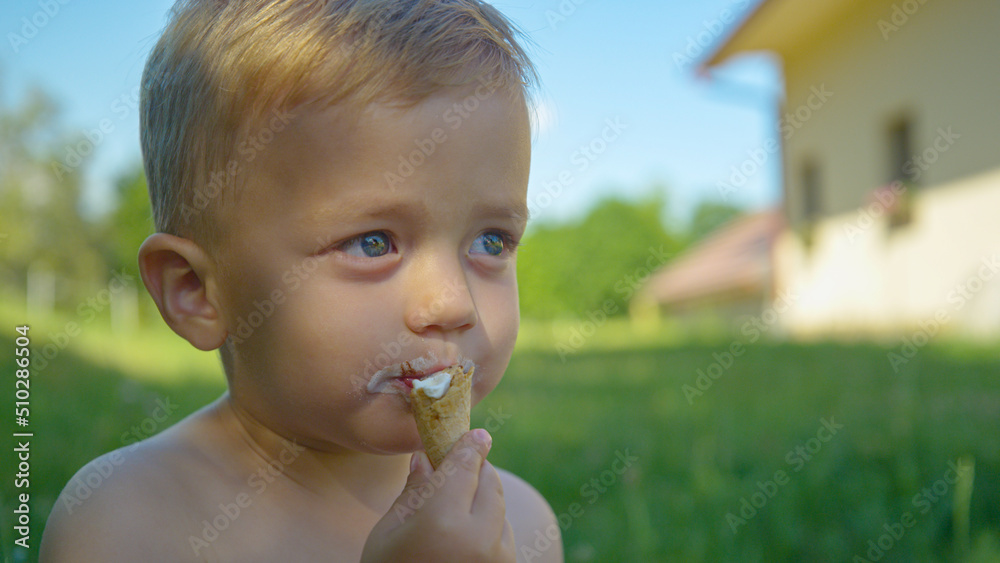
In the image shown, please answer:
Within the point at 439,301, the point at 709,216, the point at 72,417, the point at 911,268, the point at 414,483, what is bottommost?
the point at 709,216

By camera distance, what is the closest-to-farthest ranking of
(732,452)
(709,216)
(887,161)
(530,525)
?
(530,525)
(732,452)
(887,161)
(709,216)

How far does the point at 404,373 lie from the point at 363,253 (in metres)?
0.21

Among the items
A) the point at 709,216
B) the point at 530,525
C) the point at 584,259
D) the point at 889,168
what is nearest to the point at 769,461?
the point at 530,525

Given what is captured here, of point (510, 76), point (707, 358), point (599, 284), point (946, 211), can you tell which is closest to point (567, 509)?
point (510, 76)

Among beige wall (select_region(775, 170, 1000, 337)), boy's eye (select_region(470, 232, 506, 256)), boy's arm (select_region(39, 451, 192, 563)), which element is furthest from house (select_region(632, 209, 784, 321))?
boy's arm (select_region(39, 451, 192, 563))

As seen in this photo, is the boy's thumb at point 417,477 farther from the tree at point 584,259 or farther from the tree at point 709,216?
the tree at point 709,216

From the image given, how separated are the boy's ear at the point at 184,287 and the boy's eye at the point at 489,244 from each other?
486 millimetres

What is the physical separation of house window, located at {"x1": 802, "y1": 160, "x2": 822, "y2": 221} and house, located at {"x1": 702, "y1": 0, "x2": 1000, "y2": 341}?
23mm

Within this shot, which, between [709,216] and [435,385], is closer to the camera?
[435,385]

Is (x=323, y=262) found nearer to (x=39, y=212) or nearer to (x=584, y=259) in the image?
(x=39, y=212)

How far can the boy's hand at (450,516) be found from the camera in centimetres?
122

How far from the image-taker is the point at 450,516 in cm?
123

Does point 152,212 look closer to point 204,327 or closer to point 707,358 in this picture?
point 204,327

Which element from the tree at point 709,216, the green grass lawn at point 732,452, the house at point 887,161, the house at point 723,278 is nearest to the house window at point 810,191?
the house at point 887,161
